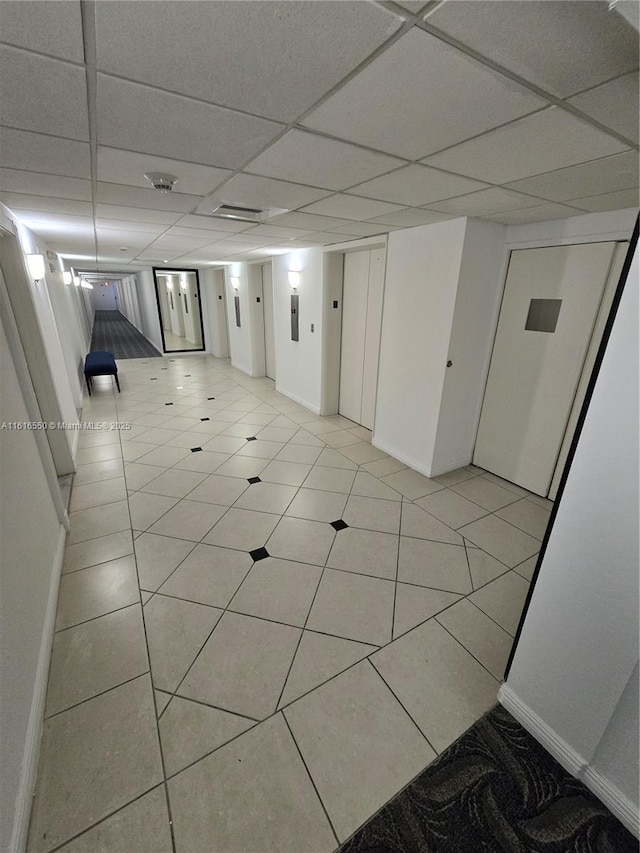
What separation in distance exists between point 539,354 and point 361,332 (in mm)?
2355

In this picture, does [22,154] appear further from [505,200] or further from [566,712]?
[566,712]

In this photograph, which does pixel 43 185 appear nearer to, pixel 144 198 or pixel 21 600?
pixel 144 198

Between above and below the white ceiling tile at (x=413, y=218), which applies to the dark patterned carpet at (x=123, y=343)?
below

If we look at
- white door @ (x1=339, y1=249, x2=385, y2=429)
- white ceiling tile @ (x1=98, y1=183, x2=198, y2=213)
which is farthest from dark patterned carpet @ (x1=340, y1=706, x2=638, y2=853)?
white door @ (x1=339, y1=249, x2=385, y2=429)

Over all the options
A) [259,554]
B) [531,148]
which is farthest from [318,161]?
[259,554]

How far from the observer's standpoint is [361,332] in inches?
197

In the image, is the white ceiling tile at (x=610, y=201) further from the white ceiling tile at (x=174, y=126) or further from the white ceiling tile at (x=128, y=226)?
the white ceiling tile at (x=128, y=226)

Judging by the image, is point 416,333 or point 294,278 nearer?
point 416,333

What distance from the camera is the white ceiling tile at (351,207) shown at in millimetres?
2467

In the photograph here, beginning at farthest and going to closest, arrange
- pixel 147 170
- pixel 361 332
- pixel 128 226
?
1. pixel 361 332
2. pixel 128 226
3. pixel 147 170

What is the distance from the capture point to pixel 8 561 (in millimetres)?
1616

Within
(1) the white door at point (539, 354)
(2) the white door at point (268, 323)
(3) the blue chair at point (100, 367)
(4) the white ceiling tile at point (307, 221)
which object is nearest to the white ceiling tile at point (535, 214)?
(1) the white door at point (539, 354)

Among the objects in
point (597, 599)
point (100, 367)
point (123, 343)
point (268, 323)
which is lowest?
point (123, 343)

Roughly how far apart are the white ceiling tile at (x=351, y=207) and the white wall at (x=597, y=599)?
1.90 meters
